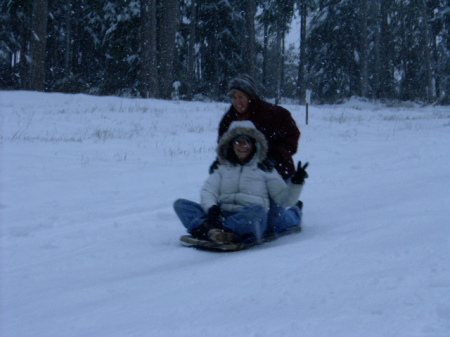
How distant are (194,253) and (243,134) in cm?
119

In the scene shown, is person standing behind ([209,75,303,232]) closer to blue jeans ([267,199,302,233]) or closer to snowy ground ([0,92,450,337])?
blue jeans ([267,199,302,233])

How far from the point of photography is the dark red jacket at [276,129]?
5289 mm

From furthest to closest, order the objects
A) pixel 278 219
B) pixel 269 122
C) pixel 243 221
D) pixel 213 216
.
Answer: pixel 269 122 < pixel 278 219 < pixel 213 216 < pixel 243 221

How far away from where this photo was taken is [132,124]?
44.5ft

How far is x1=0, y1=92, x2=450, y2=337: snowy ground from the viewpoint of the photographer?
2566mm

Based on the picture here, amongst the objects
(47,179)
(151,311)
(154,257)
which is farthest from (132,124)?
(151,311)

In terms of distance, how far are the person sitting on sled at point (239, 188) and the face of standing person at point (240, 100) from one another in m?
0.26

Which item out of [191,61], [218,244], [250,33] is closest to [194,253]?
[218,244]

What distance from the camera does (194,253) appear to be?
14.4ft

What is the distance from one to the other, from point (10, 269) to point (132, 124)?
32.4 ft

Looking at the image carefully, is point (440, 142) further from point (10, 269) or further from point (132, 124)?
point (10, 269)

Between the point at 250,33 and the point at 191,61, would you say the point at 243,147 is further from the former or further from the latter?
the point at 191,61

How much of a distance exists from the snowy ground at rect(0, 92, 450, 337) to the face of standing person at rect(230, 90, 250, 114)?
1361 mm

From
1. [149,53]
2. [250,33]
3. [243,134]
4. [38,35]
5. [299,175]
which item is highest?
[250,33]
